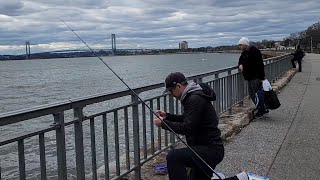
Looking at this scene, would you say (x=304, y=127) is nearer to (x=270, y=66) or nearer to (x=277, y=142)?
(x=277, y=142)

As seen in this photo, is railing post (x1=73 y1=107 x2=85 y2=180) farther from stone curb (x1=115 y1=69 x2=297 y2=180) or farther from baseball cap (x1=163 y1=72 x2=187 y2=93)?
stone curb (x1=115 y1=69 x2=297 y2=180)

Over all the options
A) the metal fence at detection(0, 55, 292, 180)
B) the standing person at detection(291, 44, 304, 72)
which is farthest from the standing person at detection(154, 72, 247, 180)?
the standing person at detection(291, 44, 304, 72)

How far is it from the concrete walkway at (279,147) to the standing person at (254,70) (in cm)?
41

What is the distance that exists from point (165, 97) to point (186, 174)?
84.8 inches

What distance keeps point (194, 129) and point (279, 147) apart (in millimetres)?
3476

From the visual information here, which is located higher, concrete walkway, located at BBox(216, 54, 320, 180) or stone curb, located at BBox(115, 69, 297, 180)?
stone curb, located at BBox(115, 69, 297, 180)

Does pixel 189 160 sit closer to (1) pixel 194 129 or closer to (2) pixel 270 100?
(1) pixel 194 129

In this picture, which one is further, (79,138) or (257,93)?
(257,93)

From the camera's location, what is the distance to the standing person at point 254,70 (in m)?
10.1

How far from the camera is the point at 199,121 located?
167 inches

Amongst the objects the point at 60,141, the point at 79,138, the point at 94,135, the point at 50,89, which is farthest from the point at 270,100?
the point at 50,89

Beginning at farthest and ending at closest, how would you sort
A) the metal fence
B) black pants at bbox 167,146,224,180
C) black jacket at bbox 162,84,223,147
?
black pants at bbox 167,146,224,180
black jacket at bbox 162,84,223,147
the metal fence

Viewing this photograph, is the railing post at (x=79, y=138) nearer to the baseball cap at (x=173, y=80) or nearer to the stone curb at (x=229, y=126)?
the baseball cap at (x=173, y=80)

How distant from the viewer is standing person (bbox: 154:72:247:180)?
421 cm
